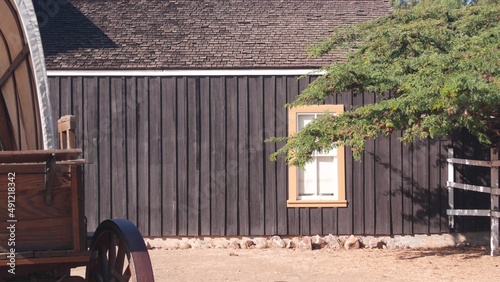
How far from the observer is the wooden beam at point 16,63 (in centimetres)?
659

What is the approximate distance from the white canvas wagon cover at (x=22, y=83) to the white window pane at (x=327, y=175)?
369 inches

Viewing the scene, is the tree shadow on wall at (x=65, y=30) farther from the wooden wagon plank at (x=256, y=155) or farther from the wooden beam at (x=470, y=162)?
the wooden beam at (x=470, y=162)

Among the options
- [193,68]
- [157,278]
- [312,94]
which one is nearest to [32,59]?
[157,278]

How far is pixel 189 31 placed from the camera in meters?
17.0

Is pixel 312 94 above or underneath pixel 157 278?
above

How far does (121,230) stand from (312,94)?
7.68 meters

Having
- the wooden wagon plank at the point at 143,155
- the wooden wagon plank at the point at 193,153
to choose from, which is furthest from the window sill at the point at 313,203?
the wooden wagon plank at the point at 143,155

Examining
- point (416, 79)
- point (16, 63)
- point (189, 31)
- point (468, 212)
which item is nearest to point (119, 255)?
point (16, 63)

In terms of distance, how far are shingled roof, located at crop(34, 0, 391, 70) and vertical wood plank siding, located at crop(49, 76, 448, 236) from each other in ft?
1.28

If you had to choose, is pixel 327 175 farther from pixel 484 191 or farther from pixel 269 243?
pixel 484 191

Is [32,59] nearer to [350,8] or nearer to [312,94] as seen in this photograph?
[312,94]

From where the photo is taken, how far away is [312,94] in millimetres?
13203

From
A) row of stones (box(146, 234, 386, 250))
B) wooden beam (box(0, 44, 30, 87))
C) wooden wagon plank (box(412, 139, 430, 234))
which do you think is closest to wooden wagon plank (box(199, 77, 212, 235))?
row of stones (box(146, 234, 386, 250))

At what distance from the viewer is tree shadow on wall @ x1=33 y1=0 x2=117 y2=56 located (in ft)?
53.6
